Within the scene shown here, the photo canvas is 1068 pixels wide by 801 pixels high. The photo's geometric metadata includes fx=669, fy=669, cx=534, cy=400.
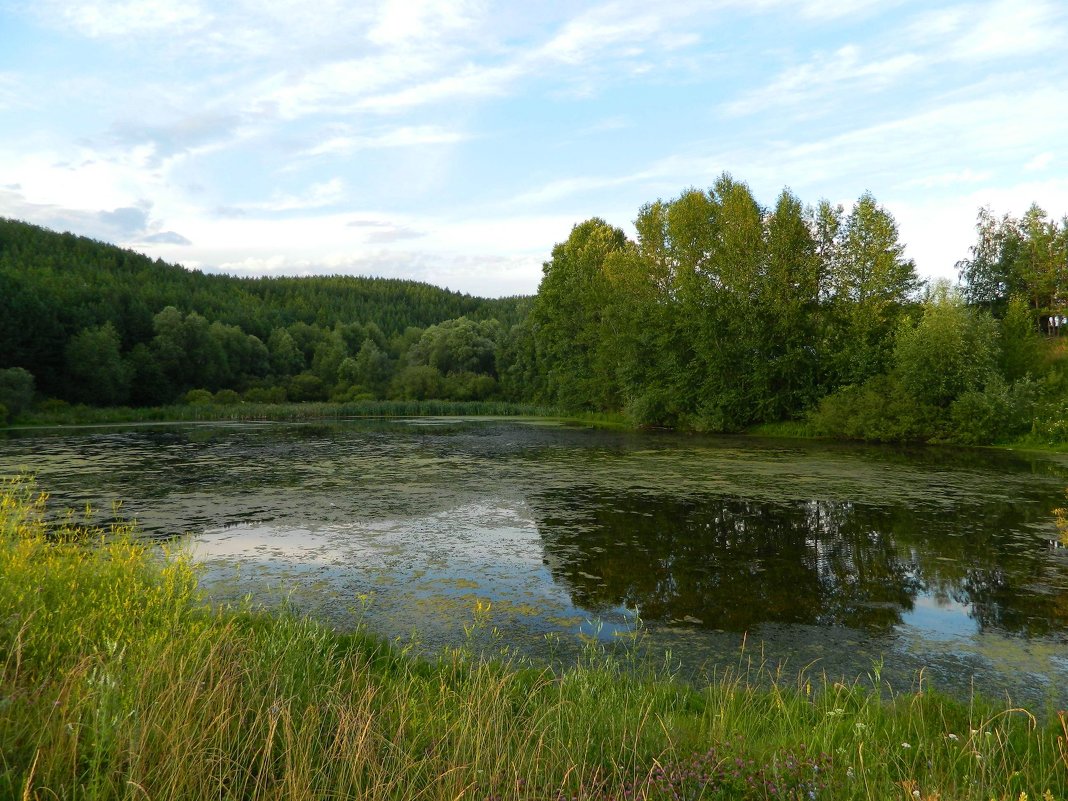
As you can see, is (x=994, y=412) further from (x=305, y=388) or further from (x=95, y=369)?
(x=305, y=388)

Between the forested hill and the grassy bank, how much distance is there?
54.1 metres

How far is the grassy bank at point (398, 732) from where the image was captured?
2.71 meters

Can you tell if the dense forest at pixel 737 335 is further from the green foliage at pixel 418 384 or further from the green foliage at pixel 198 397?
the green foliage at pixel 418 384

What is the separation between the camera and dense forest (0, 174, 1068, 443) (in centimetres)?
2572

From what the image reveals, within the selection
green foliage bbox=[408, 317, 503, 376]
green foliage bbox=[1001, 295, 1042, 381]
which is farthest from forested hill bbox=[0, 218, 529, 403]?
green foliage bbox=[1001, 295, 1042, 381]

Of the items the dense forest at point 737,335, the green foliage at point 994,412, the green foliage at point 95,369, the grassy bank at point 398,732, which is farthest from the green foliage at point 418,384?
the grassy bank at point 398,732

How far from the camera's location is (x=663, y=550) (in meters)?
9.54

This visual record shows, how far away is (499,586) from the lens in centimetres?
783

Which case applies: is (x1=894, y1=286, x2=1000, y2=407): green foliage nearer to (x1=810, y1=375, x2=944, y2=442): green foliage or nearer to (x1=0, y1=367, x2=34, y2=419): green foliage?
(x1=810, y1=375, x2=944, y2=442): green foliage

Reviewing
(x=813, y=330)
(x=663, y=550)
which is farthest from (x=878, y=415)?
(x=663, y=550)

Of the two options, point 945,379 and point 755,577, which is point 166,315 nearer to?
point 945,379

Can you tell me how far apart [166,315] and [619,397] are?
46.5 meters

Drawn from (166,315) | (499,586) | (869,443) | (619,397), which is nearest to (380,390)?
(166,315)

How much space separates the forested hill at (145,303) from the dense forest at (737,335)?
311 mm
